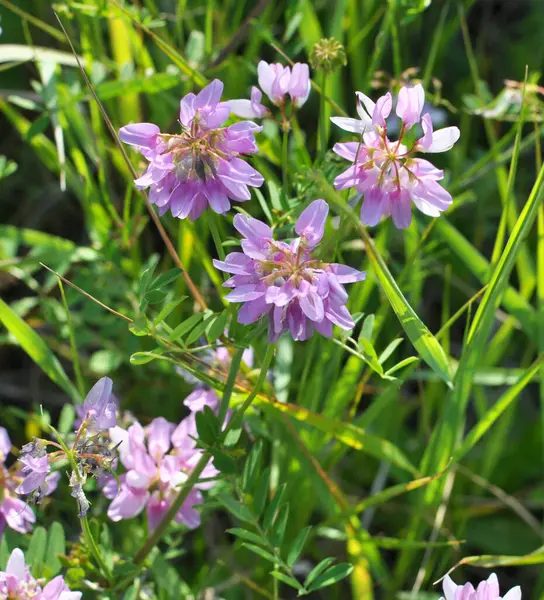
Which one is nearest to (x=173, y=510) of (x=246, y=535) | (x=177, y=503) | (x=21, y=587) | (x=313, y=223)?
(x=177, y=503)

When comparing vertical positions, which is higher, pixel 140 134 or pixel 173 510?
pixel 140 134

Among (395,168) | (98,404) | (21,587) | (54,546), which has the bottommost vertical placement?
(54,546)

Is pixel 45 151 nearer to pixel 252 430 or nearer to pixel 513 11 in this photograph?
pixel 252 430

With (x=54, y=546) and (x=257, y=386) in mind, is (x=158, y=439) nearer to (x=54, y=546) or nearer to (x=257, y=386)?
(x=54, y=546)

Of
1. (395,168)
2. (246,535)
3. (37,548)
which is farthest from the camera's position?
(37,548)

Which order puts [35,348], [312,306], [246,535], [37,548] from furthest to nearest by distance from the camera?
[35,348] < [37,548] < [246,535] < [312,306]

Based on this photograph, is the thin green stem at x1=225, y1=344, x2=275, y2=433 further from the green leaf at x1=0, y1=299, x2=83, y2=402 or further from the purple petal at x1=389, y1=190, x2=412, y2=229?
the green leaf at x1=0, y1=299, x2=83, y2=402

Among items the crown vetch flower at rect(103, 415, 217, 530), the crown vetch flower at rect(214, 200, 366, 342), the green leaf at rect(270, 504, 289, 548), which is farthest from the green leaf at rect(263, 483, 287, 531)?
the crown vetch flower at rect(214, 200, 366, 342)
